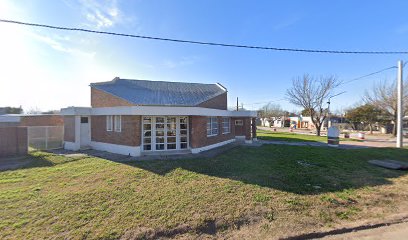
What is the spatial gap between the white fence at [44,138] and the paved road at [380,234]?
1828 cm

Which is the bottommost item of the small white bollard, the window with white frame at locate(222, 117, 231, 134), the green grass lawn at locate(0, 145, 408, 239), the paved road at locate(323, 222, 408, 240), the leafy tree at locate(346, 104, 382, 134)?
the paved road at locate(323, 222, 408, 240)

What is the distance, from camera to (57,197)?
6.11m

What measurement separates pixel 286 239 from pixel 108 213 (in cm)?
436

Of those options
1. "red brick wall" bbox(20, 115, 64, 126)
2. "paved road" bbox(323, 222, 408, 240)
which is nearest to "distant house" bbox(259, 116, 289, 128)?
"red brick wall" bbox(20, 115, 64, 126)

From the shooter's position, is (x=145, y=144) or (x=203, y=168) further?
(x=145, y=144)

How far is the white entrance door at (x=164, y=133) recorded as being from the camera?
40.7 feet

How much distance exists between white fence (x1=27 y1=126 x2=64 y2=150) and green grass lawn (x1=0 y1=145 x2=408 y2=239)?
6602 millimetres

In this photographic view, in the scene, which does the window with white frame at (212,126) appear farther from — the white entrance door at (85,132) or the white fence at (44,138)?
the white fence at (44,138)

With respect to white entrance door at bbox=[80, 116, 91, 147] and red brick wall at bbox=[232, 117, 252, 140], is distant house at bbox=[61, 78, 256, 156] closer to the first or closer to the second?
white entrance door at bbox=[80, 116, 91, 147]

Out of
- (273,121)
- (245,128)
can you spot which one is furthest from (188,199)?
(273,121)

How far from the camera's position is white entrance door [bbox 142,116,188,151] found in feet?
40.7

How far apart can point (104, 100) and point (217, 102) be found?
29.2ft

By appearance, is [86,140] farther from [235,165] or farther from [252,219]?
[252,219]

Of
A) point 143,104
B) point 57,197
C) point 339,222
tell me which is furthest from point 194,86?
point 339,222
